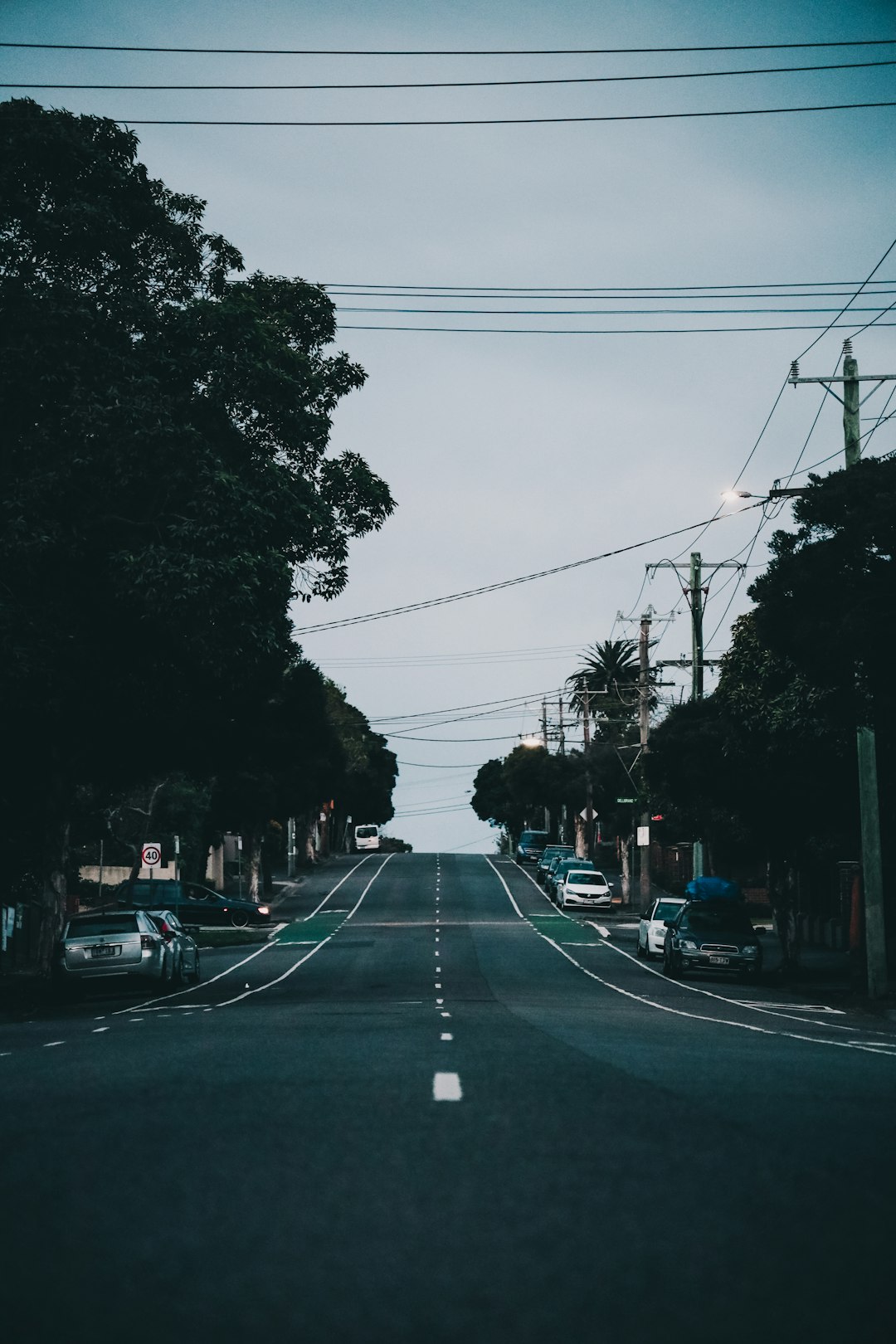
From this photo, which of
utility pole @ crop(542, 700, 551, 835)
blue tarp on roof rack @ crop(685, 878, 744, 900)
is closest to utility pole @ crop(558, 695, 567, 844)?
utility pole @ crop(542, 700, 551, 835)

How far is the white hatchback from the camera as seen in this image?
206 ft

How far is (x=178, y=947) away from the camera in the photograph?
29344 mm

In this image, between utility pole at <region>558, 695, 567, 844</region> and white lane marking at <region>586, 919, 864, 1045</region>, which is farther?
utility pole at <region>558, 695, 567, 844</region>

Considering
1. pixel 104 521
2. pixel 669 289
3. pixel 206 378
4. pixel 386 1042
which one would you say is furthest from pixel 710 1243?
pixel 669 289

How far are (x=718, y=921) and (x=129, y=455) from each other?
18.3 metres

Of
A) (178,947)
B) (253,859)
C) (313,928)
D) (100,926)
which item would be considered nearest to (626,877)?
(253,859)

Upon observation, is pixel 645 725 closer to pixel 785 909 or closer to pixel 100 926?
pixel 785 909

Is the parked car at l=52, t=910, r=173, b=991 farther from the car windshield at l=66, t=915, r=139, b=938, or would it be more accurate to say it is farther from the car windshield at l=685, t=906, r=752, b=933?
the car windshield at l=685, t=906, r=752, b=933

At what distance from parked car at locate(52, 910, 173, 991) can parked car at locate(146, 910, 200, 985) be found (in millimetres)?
940

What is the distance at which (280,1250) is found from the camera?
6004 millimetres

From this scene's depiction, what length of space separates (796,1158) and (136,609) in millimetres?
18019

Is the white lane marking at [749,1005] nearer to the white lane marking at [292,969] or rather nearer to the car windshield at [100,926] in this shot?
the white lane marking at [292,969]

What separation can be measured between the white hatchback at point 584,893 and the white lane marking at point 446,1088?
51606 millimetres

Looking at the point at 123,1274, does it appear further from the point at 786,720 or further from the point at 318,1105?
the point at 786,720
